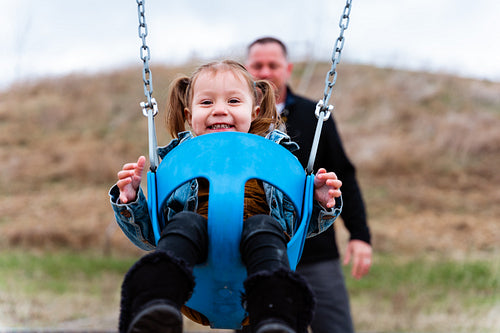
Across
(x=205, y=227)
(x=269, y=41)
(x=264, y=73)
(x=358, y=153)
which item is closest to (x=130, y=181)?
(x=205, y=227)

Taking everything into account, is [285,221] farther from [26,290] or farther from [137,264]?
[26,290]

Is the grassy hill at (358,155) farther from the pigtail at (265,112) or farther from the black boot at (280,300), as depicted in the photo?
the black boot at (280,300)

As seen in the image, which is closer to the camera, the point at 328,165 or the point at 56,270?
the point at 328,165

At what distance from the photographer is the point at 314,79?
63.1ft

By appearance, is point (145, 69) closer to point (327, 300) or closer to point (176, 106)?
point (176, 106)

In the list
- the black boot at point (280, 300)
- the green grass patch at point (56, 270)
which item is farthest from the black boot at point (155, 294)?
the green grass patch at point (56, 270)

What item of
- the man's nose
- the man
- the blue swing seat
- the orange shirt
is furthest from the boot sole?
the man's nose

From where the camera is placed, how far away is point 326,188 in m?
1.94

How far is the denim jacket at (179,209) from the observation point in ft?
6.31

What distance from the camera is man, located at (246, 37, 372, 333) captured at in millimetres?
3139

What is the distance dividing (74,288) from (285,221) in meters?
6.17

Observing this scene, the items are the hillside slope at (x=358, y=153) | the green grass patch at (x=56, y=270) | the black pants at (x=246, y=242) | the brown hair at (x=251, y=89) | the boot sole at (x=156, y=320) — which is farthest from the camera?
the hillside slope at (x=358, y=153)

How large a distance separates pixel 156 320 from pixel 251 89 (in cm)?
118

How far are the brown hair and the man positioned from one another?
66 cm
